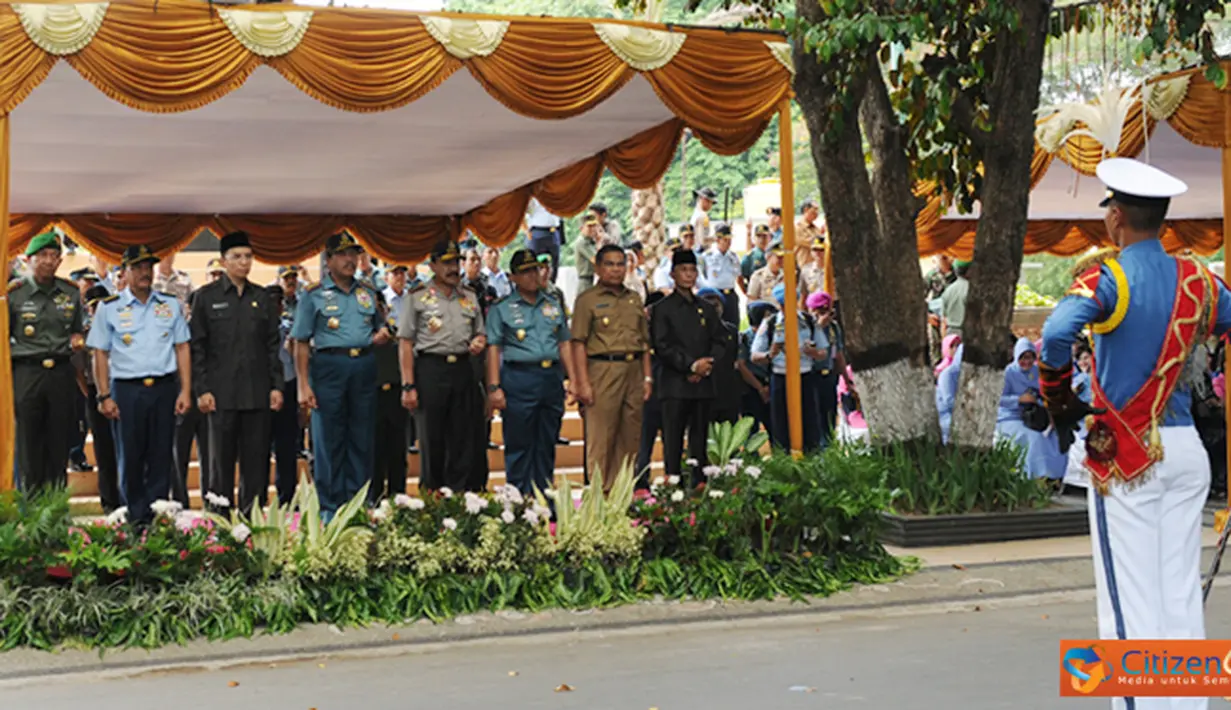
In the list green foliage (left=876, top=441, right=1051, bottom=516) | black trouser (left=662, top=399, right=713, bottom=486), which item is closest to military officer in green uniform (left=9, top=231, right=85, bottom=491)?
black trouser (left=662, top=399, right=713, bottom=486)

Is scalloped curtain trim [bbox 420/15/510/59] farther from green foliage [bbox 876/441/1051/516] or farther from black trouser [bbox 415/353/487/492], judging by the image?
green foliage [bbox 876/441/1051/516]

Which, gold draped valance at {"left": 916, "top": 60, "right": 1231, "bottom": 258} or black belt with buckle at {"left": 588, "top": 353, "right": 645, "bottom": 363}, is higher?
gold draped valance at {"left": 916, "top": 60, "right": 1231, "bottom": 258}

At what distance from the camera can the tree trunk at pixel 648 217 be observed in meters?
24.0

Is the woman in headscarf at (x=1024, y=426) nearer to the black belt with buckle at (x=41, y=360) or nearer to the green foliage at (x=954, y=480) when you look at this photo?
the green foliage at (x=954, y=480)

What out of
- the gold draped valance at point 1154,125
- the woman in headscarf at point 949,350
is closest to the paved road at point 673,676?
the gold draped valance at point 1154,125

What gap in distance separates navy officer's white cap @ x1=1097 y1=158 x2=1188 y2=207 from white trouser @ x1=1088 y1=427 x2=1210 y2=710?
75cm

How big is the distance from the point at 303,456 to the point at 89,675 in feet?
22.1

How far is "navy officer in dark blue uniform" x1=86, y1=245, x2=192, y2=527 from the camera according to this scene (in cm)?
970

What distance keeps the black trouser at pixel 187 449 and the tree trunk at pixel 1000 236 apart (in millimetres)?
5541

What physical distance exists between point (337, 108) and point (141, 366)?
208 cm

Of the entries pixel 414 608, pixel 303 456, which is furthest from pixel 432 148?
pixel 414 608

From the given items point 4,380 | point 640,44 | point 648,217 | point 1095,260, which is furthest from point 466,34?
point 648,217

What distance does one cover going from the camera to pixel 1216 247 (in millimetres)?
19656

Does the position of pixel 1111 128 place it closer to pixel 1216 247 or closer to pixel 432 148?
pixel 432 148
